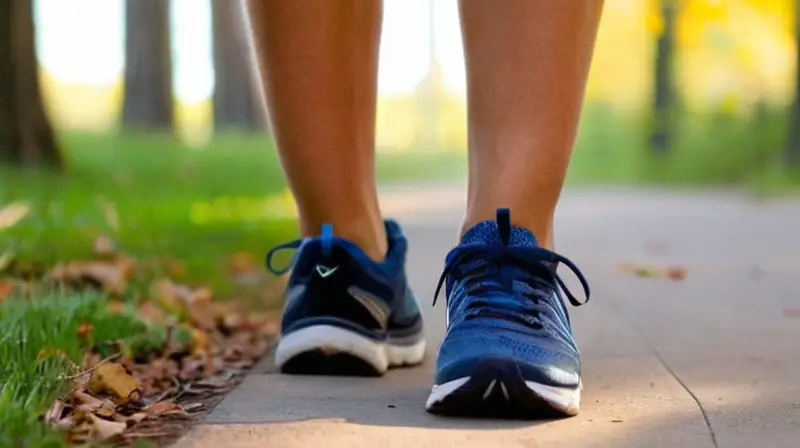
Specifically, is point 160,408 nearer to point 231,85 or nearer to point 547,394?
point 547,394

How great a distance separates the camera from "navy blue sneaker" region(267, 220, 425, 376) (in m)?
1.62

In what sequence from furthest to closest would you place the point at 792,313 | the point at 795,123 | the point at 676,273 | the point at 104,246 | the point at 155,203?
the point at 795,123
the point at 155,203
the point at 676,273
the point at 104,246
the point at 792,313

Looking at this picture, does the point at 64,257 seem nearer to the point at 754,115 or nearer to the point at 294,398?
the point at 294,398

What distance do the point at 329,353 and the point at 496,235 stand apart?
0.32 m

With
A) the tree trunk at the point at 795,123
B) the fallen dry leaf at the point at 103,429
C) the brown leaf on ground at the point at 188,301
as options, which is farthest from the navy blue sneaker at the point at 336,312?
the tree trunk at the point at 795,123

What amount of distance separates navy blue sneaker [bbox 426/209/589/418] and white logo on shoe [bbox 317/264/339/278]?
187mm

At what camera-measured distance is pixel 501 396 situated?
1.30 m

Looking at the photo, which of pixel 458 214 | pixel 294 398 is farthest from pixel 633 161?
pixel 294 398

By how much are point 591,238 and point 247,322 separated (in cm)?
229

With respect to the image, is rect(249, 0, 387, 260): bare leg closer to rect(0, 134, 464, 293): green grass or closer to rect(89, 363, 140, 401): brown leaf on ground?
rect(89, 363, 140, 401): brown leaf on ground

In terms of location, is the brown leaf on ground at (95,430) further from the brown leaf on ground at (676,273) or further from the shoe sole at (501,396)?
the brown leaf on ground at (676,273)

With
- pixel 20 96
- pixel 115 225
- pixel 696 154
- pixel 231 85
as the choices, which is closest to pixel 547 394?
pixel 115 225

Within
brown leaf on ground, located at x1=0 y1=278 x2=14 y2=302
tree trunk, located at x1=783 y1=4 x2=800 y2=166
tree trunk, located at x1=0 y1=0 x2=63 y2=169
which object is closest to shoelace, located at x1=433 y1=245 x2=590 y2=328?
brown leaf on ground, located at x1=0 y1=278 x2=14 y2=302

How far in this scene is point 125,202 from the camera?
4426mm
